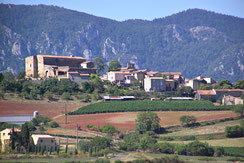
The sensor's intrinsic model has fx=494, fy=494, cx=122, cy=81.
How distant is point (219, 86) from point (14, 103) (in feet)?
150

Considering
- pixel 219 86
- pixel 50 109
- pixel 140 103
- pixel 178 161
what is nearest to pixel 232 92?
pixel 219 86

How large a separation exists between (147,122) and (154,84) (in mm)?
27468

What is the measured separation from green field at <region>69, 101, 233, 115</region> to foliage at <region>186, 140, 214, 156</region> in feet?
80.0

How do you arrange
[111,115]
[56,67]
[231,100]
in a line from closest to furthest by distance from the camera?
[111,115] < [231,100] < [56,67]

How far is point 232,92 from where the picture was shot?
96.4m

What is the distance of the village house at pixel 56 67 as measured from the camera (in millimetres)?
101500

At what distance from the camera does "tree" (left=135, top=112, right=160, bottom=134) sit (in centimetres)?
7319

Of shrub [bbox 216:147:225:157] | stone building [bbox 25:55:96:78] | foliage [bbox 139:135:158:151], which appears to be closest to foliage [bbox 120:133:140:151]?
foliage [bbox 139:135:158:151]

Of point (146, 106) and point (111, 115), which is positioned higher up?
point (146, 106)

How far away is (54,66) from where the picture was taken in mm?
103812

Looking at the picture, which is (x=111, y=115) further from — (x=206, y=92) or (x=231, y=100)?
(x=231, y=100)

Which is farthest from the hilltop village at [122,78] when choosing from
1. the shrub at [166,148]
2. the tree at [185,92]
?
the shrub at [166,148]

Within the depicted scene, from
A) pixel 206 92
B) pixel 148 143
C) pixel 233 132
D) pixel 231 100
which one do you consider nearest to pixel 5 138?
pixel 148 143

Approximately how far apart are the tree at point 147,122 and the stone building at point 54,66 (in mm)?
28762
